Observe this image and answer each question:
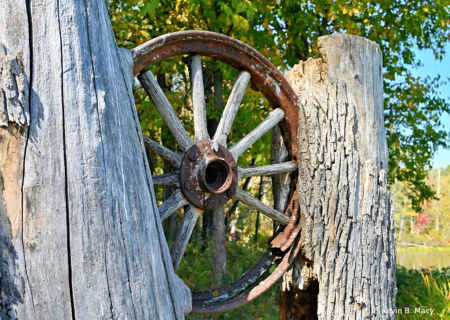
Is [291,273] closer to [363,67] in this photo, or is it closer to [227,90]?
[363,67]

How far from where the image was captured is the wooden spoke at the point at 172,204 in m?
2.33

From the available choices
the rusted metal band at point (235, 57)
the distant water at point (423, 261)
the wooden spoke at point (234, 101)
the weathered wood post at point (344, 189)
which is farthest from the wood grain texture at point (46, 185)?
the distant water at point (423, 261)

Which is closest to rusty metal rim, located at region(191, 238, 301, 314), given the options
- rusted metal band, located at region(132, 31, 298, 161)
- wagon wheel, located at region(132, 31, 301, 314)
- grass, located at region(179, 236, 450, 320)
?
wagon wheel, located at region(132, 31, 301, 314)

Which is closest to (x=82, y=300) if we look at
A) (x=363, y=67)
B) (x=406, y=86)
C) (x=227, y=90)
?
(x=363, y=67)

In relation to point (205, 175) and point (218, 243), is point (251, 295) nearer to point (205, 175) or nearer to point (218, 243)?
point (205, 175)

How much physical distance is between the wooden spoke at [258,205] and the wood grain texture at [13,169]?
1.53 m

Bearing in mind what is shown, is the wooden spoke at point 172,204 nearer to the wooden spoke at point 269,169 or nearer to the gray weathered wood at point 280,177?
the wooden spoke at point 269,169

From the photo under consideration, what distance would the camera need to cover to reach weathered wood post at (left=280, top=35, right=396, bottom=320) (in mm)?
2691

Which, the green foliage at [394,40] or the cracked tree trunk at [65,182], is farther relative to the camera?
the green foliage at [394,40]

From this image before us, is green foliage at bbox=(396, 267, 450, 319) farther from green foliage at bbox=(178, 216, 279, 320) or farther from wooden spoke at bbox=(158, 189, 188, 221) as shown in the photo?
wooden spoke at bbox=(158, 189, 188, 221)

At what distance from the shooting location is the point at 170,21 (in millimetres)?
5586

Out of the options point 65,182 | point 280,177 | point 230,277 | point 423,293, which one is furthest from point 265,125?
point 423,293

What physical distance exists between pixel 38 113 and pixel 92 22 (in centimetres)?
38

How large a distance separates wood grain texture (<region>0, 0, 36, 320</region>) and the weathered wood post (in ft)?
6.16
